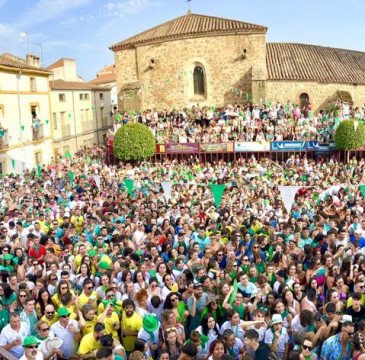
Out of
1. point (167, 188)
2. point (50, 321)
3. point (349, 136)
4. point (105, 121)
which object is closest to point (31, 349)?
point (50, 321)

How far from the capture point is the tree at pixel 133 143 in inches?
909

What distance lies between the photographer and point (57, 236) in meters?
10.5

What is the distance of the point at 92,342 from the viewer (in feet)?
18.0

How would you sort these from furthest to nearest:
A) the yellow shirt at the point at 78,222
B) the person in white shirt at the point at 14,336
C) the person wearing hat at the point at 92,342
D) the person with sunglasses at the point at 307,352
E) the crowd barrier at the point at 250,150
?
the crowd barrier at the point at 250,150 → the yellow shirt at the point at 78,222 → the person in white shirt at the point at 14,336 → the person wearing hat at the point at 92,342 → the person with sunglasses at the point at 307,352

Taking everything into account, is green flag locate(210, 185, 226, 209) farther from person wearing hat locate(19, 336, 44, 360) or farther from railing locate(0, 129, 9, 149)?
railing locate(0, 129, 9, 149)

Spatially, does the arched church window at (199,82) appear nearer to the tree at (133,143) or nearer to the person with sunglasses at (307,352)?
the tree at (133,143)

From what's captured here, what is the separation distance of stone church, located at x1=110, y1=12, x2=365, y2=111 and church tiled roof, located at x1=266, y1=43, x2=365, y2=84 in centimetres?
7

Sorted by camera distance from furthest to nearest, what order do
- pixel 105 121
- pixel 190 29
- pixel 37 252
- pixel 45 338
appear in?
pixel 105 121 → pixel 190 29 → pixel 37 252 → pixel 45 338

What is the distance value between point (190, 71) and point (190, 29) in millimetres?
2735

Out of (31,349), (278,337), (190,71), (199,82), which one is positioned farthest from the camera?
(199,82)

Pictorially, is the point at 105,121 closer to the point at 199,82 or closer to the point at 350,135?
the point at 199,82

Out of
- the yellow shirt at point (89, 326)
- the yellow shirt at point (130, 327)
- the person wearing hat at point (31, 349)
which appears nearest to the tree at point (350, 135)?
the yellow shirt at point (130, 327)

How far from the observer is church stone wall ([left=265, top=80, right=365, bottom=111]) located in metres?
30.5

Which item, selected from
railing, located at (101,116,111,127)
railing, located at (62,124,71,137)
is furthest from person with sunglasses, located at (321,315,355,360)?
railing, located at (101,116,111,127)
